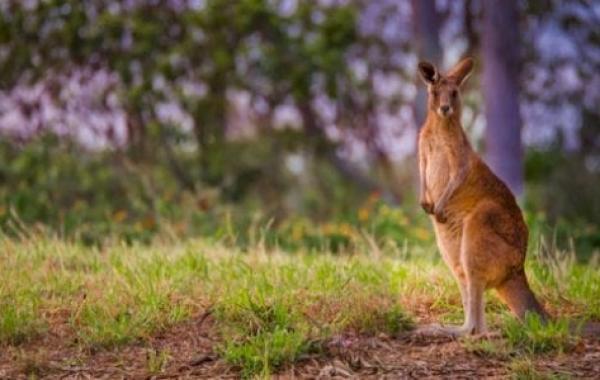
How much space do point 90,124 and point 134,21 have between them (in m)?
1.48

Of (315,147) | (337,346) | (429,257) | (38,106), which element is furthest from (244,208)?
(337,346)

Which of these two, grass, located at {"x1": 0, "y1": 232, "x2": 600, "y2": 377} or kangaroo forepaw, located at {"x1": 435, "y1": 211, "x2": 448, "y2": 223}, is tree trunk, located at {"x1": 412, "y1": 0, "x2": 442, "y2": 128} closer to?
grass, located at {"x1": 0, "y1": 232, "x2": 600, "y2": 377}

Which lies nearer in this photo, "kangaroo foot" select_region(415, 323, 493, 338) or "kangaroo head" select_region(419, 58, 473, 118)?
"kangaroo foot" select_region(415, 323, 493, 338)

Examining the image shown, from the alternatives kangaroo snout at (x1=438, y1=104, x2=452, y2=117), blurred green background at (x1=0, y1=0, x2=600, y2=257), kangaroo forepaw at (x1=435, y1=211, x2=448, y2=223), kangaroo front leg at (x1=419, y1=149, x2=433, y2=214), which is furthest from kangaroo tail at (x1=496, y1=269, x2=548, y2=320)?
blurred green background at (x1=0, y1=0, x2=600, y2=257)

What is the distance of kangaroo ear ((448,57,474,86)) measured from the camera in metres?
5.90

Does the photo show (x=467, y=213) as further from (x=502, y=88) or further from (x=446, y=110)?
(x=502, y=88)

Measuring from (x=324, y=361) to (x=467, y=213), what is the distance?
103 centimetres

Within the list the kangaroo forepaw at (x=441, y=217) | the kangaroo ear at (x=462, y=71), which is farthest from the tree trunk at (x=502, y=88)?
the kangaroo forepaw at (x=441, y=217)

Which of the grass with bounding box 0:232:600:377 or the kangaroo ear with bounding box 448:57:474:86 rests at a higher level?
the kangaroo ear with bounding box 448:57:474:86

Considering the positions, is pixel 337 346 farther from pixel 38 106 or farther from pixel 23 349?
pixel 38 106

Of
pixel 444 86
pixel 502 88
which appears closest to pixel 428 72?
pixel 444 86

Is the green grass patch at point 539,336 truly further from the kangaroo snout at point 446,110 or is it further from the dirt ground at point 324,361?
the kangaroo snout at point 446,110

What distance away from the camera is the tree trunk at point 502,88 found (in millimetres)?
13180

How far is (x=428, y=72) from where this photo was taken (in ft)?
19.2
